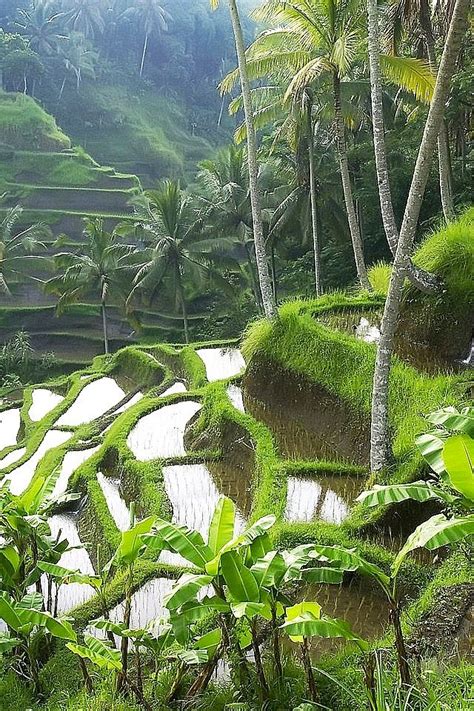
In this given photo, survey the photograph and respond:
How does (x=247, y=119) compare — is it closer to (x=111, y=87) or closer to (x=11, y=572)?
(x=11, y=572)

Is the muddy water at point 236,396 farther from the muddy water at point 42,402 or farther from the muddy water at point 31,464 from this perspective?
the muddy water at point 42,402

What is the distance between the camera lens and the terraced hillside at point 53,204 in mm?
25328

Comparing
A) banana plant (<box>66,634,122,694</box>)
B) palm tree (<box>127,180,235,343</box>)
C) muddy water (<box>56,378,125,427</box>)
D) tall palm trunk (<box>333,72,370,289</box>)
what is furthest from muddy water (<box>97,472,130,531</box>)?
palm tree (<box>127,180,235,343</box>)

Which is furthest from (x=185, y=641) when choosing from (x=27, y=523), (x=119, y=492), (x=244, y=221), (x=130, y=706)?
(x=244, y=221)

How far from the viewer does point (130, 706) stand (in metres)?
2.85

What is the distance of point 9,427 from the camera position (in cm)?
1235

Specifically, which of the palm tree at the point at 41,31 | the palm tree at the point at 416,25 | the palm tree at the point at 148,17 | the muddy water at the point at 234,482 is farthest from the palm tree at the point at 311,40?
the palm tree at the point at 148,17

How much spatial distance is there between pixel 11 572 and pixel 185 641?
1402mm

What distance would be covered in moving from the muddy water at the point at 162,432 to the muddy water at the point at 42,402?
12.2 ft

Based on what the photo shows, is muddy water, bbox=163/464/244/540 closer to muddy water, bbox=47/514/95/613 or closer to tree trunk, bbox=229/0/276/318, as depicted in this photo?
muddy water, bbox=47/514/95/613

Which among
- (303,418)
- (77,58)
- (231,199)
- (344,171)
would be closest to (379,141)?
(303,418)

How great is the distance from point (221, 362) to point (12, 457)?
14.4ft

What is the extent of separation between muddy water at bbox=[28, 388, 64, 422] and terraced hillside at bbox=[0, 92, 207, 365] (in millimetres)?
8463

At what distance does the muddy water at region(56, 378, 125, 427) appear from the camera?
440 inches
